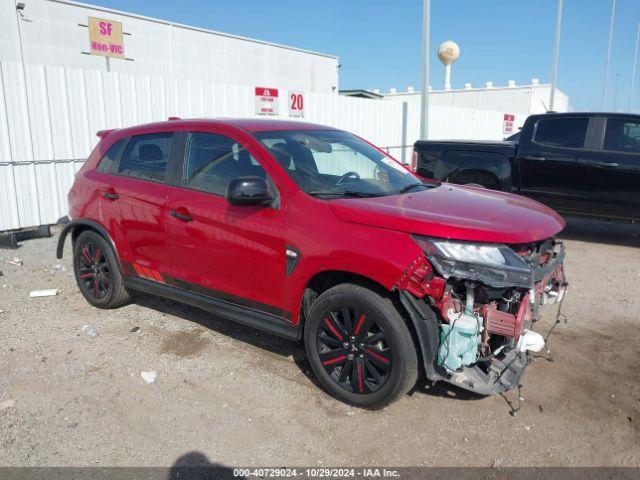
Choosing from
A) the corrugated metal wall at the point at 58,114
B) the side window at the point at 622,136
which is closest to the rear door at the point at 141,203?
the corrugated metal wall at the point at 58,114

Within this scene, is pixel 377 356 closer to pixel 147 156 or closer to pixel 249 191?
pixel 249 191

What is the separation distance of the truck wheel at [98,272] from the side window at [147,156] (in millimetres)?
759

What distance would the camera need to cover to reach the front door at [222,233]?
11.9ft

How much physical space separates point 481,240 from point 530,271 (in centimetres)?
33

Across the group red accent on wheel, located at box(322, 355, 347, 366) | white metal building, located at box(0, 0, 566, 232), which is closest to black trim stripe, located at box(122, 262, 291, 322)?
red accent on wheel, located at box(322, 355, 347, 366)

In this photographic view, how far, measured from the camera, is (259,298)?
374 cm

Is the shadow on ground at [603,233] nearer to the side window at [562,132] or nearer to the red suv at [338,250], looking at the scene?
the side window at [562,132]

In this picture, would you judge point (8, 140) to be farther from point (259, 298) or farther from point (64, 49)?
point (64, 49)

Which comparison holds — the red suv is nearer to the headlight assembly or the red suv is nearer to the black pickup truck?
the headlight assembly

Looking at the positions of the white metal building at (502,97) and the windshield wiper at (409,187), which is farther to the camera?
the white metal building at (502,97)

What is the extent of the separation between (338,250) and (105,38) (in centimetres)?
2408

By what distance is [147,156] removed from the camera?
4.66 meters

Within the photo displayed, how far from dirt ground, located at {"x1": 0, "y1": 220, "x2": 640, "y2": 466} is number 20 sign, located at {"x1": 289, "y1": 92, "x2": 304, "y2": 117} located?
8250 millimetres

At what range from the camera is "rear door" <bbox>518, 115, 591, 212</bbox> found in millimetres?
7738
